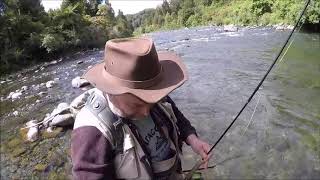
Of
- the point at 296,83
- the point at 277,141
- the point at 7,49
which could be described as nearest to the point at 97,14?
the point at 7,49

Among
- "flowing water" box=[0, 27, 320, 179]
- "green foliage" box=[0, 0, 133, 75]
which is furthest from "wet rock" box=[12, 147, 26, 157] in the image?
"green foliage" box=[0, 0, 133, 75]

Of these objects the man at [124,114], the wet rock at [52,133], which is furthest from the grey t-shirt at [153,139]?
the wet rock at [52,133]

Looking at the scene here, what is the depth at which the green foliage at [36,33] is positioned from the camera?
25058mm

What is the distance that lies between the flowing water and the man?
3.23 metres

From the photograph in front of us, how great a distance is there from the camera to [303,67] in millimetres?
11477

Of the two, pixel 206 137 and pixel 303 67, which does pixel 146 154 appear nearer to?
pixel 206 137

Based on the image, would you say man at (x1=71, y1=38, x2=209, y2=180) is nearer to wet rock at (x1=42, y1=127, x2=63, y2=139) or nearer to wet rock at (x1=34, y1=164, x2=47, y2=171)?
wet rock at (x1=34, y1=164, x2=47, y2=171)

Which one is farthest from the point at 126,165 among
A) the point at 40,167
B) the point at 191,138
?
the point at 40,167

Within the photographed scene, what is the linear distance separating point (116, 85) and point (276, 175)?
4018 millimetres

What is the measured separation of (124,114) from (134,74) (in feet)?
1.06

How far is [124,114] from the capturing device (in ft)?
7.29

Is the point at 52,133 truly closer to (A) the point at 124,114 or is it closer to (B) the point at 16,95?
(B) the point at 16,95

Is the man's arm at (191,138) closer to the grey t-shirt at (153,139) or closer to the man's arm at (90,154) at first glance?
the grey t-shirt at (153,139)

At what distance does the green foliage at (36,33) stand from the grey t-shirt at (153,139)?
883 inches
